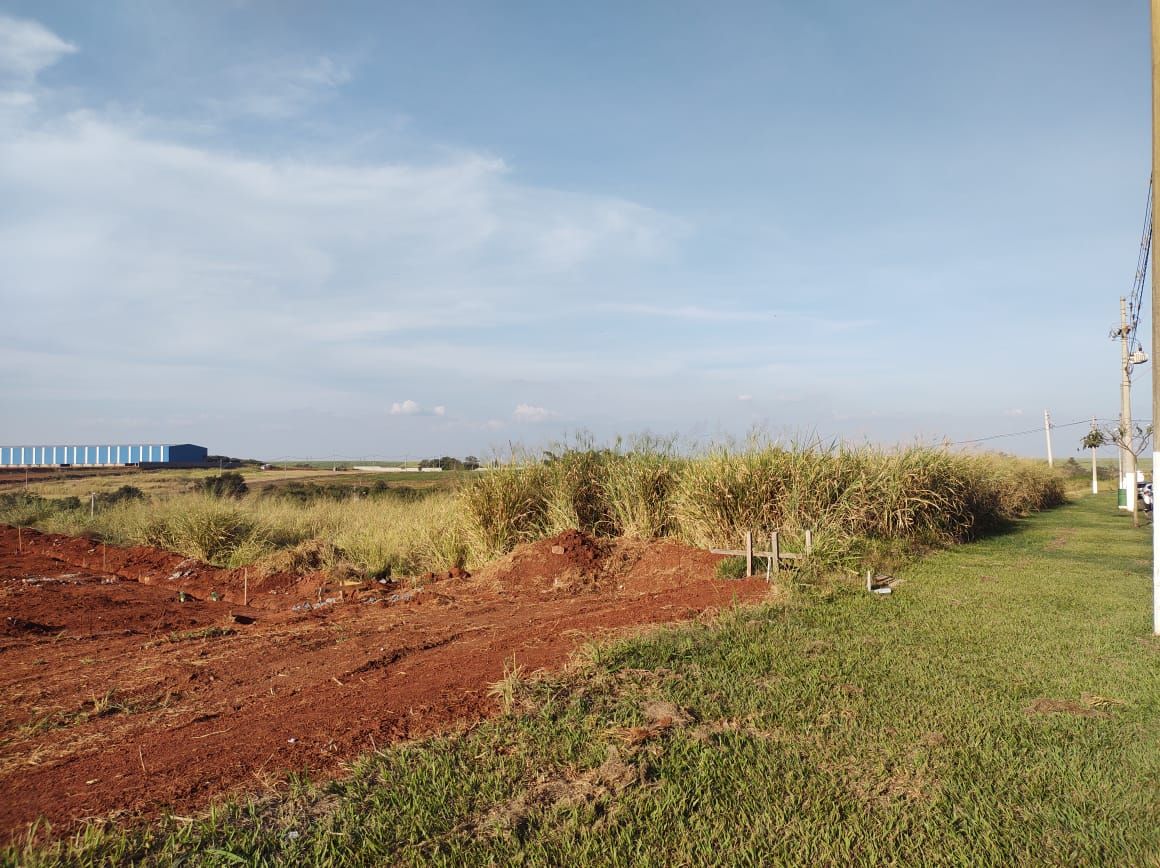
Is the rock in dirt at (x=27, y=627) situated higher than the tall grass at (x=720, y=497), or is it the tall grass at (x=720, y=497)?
the tall grass at (x=720, y=497)

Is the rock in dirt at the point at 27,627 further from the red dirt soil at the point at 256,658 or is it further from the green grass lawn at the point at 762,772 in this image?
the green grass lawn at the point at 762,772

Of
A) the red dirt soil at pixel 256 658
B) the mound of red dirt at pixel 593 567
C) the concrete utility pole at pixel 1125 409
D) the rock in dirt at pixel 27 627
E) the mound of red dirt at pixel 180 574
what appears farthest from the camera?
the concrete utility pole at pixel 1125 409

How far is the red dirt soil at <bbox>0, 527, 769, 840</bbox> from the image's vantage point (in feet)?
13.0

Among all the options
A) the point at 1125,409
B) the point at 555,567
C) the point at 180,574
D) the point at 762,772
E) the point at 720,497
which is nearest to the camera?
the point at 762,772

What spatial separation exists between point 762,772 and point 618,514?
968 cm

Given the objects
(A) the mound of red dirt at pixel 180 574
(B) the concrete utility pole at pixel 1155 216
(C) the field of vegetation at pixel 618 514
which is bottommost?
(A) the mound of red dirt at pixel 180 574

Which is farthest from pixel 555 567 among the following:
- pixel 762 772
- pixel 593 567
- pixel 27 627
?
pixel 762 772

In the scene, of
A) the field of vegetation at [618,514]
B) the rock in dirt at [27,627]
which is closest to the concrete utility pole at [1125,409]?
the field of vegetation at [618,514]

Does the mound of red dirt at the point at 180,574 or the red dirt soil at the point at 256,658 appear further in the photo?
the mound of red dirt at the point at 180,574

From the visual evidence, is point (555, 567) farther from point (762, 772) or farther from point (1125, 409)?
point (1125, 409)

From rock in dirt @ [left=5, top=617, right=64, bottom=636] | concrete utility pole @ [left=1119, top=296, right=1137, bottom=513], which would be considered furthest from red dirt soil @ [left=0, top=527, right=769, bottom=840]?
concrete utility pole @ [left=1119, top=296, right=1137, bottom=513]

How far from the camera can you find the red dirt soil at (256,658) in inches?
156

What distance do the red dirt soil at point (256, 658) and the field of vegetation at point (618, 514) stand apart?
1.10 m

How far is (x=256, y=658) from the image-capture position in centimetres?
658
